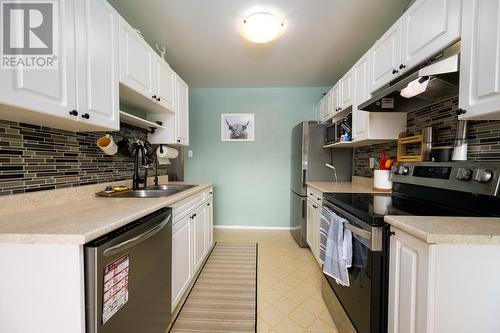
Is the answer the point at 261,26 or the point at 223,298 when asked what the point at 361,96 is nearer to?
the point at 261,26

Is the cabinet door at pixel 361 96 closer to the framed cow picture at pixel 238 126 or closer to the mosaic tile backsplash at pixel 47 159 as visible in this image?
the framed cow picture at pixel 238 126

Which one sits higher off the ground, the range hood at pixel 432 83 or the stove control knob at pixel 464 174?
the range hood at pixel 432 83

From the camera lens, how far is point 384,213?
995 millimetres

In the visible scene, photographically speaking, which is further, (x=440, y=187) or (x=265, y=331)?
(x=265, y=331)

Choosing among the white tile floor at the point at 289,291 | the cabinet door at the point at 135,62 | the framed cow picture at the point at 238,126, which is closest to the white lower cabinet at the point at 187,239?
the white tile floor at the point at 289,291

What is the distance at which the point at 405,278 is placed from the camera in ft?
2.69

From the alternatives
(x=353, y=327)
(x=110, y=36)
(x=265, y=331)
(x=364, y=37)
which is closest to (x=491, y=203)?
(x=353, y=327)

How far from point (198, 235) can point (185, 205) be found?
47 centimetres

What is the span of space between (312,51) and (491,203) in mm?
2048

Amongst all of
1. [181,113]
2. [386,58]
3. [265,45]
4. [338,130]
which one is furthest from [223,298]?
[265,45]

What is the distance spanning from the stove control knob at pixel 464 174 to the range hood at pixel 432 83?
1.51ft

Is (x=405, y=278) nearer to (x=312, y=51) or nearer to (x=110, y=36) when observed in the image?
(x=110, y=36)

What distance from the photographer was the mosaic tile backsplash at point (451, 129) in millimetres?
1115

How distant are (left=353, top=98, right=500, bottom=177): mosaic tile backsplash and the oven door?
2.80 feet
